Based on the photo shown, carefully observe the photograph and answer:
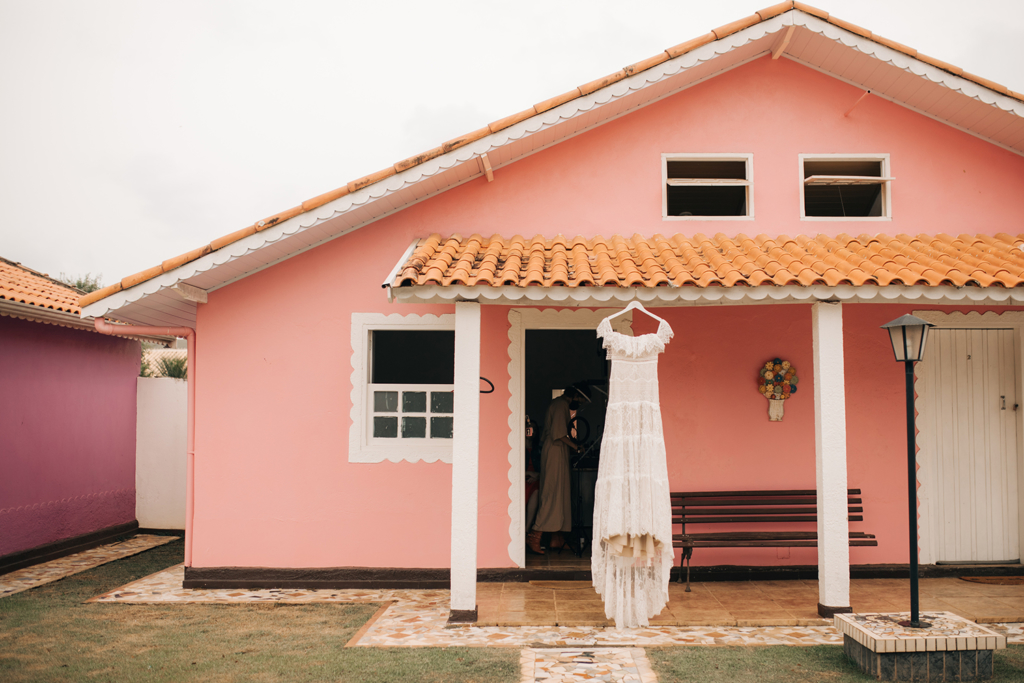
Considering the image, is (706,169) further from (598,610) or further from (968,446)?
(598,610)

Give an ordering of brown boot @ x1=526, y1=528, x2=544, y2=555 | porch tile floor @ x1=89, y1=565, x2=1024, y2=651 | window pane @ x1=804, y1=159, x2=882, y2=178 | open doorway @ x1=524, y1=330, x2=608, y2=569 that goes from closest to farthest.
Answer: porch tile floor @ x1=89, y1=565, x2=1024, y2=651 → window pane @ x1=804, y1=159, x2=882, y2=178 → brown boot @ x1=526, y1=528, x2=544, y2=555 → open doorway @ x1=524, y1=330, x2=608, y2=569

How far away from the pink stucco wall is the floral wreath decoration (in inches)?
4.7

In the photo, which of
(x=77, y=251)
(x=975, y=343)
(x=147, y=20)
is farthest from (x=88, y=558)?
(x=77, y=251)

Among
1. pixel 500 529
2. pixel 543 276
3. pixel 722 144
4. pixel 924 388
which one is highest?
pixel 722 144

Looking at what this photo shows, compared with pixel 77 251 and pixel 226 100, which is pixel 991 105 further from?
pixel 77 251

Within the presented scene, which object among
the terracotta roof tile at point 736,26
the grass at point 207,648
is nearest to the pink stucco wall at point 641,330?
the terracotta roof tile at point 736,26

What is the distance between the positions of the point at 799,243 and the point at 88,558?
9281 mm

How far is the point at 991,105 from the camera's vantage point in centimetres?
684

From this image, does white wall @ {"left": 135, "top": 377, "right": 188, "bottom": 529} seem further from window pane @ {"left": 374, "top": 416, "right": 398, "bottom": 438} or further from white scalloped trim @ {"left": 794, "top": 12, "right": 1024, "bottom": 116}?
white scalloped trim @ {"left": 794, "top": 12, "right": 1024, "bottom": 116}

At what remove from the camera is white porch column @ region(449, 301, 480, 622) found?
5.66m

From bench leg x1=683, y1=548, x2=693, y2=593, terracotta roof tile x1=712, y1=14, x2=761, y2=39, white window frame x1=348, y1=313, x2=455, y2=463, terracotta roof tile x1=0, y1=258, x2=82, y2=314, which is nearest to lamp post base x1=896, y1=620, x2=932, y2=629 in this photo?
bench leg x1=683, y1=548, x2=693, y2=593

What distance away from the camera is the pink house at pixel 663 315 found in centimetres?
693

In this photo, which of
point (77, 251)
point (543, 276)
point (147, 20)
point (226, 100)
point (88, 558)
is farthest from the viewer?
point (77, 251)

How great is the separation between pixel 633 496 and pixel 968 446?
14.5 feet
